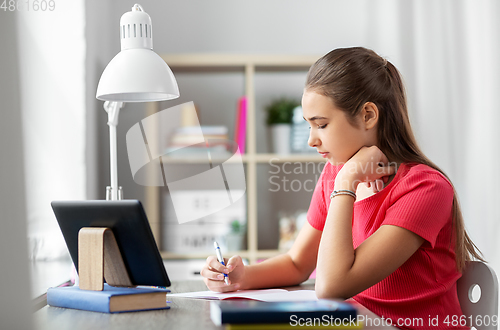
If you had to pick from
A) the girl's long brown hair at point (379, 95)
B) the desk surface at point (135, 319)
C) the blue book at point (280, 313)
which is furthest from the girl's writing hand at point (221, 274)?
the girl's long brown hair at point (379, 95)

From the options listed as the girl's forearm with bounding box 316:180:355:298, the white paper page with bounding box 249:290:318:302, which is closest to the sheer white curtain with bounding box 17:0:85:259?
the white paper page with bounding box 249:290:318:302

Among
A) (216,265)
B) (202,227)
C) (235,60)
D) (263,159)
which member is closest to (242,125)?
(263,159)

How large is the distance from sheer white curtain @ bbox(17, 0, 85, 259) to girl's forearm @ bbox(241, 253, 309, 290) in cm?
62

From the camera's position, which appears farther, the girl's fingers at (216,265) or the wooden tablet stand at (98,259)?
the girl's fingers at (216,265)

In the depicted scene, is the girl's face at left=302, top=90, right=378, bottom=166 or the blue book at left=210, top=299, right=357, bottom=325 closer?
the blue book at left=210, top=299, right=357, bottom=325

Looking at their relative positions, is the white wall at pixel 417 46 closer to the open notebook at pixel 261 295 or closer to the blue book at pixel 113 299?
the open notebook at pixel 261 295

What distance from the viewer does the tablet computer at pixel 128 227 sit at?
0.99m

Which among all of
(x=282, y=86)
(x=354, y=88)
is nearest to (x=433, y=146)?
(x=282, y=86)

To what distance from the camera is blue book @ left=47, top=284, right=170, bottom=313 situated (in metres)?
0.97

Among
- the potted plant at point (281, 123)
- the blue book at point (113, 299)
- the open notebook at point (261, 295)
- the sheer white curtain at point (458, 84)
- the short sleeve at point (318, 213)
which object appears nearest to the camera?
the blue book at point (113, 299)

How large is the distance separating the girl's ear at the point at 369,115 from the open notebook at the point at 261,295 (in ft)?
1.45

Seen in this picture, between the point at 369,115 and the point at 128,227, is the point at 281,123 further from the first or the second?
the point at 128,227

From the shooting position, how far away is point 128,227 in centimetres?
100

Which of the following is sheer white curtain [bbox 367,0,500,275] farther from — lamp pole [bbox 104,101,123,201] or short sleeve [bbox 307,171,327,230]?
lamp pole [bbox 104,101,123,201]
